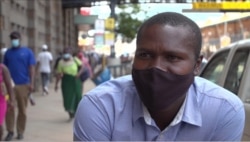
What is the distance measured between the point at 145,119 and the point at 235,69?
320 cm

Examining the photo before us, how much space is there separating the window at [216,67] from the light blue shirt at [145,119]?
3.42m

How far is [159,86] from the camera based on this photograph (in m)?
2.09

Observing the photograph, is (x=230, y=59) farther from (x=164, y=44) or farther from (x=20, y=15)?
(x=20, y=15)

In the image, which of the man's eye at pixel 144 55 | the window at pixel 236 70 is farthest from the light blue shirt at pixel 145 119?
the window at pixel 236 70

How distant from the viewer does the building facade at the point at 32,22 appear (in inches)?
591

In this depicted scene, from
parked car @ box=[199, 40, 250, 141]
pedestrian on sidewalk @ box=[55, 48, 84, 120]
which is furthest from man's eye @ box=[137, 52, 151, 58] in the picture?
pedestrian on sidewalk @ box=[55, 48, 84, 120]

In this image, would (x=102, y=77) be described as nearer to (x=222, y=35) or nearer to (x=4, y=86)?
(x=4, y=86)

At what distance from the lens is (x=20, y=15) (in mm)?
18422

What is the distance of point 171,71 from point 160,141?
0.31 m

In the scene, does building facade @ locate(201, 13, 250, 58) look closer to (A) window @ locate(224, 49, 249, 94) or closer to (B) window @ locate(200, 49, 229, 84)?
(B) window @ locate(200, 49, 229, 84)

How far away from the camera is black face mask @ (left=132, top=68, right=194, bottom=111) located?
206cm

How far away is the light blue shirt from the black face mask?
0.07m

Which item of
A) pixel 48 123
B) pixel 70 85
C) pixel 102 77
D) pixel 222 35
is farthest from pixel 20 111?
pixel 222 35

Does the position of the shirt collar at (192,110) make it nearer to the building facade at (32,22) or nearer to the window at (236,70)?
the window at (236,70)
